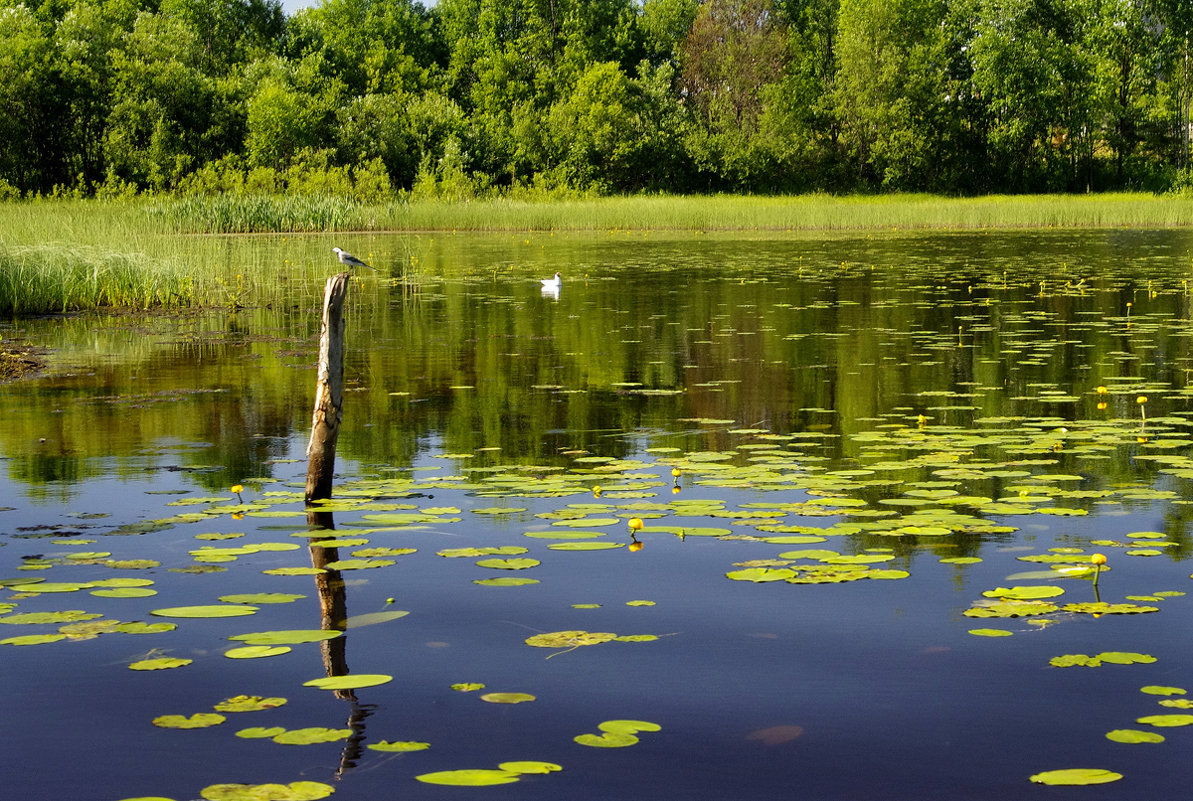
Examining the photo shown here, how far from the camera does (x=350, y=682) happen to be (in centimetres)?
404

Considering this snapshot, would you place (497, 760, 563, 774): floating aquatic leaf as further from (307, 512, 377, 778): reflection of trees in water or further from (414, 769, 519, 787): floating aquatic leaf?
(307, 512, 377, 778): reflection of trees in water

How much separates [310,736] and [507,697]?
25.1 inches

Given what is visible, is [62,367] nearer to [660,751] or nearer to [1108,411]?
[1108,411]

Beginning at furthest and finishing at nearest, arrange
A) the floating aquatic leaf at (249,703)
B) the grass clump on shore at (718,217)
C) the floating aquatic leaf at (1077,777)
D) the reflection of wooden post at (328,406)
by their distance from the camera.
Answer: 1. the grass clump on shore at (718,217)
2. the reflection of wooden post at (328,406)
3. the floating aquatic leaf at (249,703)
4. the floating aquatic leaf at (1077,777)

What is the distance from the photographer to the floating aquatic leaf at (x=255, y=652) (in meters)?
4.30

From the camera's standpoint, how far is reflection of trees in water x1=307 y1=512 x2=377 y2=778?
3695 mm

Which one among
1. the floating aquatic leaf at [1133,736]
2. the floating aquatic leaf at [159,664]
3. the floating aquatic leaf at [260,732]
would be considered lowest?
the floating aquatic leaf at [1133,736]

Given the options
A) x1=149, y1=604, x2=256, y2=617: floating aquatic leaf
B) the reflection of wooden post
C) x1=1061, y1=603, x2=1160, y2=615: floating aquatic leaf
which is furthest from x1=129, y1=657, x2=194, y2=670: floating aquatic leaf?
x1=1061, y1=603, x2=1160, y2=615: floating aquatic leaf

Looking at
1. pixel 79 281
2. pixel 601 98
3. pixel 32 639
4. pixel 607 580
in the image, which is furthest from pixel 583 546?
pixel 601 98

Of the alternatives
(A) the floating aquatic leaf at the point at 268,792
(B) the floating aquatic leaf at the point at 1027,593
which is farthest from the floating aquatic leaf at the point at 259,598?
(B) the floating aquatic leaf at the point at 1027,593

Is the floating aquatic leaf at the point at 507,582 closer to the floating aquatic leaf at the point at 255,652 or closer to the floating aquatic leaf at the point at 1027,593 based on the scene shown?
the floating aquatic leaf at the point at 255,652

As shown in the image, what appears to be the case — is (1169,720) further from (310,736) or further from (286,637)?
(286,637)

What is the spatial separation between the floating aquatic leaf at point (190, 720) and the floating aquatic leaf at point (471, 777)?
76 centimetres

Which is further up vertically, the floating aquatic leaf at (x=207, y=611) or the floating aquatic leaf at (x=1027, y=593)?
the floating aquatic leaf at (x=207, y=611)
